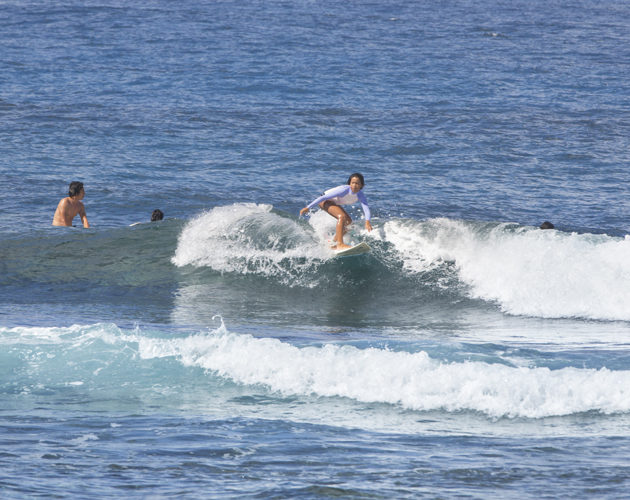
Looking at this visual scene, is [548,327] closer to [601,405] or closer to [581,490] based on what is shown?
[601,405]

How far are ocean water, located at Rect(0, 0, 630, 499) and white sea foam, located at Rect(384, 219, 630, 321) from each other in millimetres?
46

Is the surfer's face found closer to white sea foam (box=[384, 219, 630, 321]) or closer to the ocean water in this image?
the ocean water

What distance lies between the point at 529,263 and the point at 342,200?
334 centimetres

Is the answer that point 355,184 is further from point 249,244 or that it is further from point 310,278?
point 249,244

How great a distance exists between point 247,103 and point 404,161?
7.65 m

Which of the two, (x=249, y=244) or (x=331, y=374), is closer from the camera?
(x=331, y=374)

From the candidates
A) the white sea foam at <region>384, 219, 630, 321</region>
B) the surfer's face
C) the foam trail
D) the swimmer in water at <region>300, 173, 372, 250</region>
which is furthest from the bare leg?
the foam trail

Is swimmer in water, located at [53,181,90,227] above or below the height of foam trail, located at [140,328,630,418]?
above

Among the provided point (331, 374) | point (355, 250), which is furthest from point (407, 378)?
point (355, 250)

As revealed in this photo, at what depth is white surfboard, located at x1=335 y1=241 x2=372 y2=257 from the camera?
14578 mm

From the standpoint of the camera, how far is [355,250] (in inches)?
579

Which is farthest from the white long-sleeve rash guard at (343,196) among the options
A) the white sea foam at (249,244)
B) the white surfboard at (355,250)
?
the white sea foam at (249,244)

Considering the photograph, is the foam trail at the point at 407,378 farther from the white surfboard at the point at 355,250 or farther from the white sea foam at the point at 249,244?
the white sea foam at the point at 249,244

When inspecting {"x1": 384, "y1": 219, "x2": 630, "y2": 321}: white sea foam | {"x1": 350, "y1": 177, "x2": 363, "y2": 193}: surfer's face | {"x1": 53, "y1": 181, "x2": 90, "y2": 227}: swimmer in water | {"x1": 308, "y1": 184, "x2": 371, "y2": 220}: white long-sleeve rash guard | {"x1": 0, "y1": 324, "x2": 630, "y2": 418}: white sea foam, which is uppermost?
{"x1": 350, "y1": 177, "x2": 363, "y2": 193}: surfer's face
